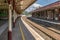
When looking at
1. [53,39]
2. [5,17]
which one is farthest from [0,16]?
[53,39]

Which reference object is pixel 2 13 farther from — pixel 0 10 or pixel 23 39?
pixel 23 39

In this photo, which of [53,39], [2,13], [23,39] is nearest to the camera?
[23,39]

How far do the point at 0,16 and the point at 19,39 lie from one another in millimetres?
42662

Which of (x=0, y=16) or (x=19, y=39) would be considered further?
(x=0, y=16)

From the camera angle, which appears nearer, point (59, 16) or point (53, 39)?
point (53, 39)

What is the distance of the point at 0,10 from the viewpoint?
61531mm

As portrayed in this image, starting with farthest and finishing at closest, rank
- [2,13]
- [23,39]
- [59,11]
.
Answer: [2,13], [59,11], [23,39]

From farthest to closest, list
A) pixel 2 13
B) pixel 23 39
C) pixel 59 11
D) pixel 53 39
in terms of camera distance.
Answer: pixel 2 13 → pixel 59 11 → pixel 53 39 → pixel 23 39

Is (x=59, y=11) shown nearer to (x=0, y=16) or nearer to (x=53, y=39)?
(x=0, y=16)

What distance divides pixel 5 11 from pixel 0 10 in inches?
102

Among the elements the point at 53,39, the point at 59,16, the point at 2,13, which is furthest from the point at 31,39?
the point at 2,13

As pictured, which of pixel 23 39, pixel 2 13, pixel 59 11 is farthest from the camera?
pixel 2 13

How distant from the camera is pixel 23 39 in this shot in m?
18.1

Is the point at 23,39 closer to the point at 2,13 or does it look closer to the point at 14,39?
the point at 14,39
